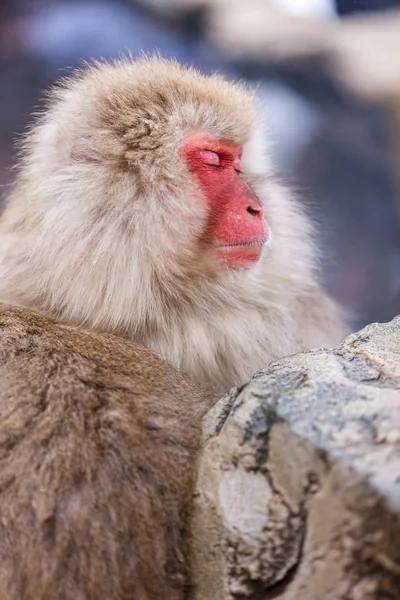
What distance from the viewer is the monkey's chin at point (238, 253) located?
1.29 m

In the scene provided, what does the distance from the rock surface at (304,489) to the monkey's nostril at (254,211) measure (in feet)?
1.46

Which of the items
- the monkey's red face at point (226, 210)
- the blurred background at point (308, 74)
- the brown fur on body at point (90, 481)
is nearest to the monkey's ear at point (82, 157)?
the monkey's red face at point (226, 210)

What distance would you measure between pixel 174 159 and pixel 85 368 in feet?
1.74

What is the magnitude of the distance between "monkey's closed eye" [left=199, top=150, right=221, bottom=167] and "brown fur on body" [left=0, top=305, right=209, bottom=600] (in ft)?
1.79

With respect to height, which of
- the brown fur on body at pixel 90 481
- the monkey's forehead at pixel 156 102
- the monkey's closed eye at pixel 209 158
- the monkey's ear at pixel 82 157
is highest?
the monkey's forehead at pixel 156 102

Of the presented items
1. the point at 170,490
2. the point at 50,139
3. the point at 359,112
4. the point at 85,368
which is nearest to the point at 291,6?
the point at 359,112

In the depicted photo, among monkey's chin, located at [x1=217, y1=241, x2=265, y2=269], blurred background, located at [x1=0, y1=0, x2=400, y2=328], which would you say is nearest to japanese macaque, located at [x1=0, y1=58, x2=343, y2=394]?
monkey's chin, located at [x1=217, y1=241, x2=265, y2=269]

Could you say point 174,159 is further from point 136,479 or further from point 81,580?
point 81,580

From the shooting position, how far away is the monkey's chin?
129cm

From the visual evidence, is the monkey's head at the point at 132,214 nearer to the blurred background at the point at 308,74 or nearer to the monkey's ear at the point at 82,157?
the monkey's ear at the point at 82,157

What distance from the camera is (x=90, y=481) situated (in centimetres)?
88

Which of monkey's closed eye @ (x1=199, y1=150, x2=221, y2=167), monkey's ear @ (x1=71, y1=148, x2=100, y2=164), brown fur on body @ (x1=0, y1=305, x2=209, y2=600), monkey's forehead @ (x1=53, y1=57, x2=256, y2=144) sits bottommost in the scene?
brown fur on body @ (x1=0, y1=305, x2=209, y2=600)

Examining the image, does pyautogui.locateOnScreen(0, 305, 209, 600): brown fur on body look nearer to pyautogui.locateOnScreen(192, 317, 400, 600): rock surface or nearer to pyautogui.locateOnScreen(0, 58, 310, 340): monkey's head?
pyautogui.locateOnScreen(192, 317, 400, 600): rock surface

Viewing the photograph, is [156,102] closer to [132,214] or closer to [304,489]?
[132,214]
